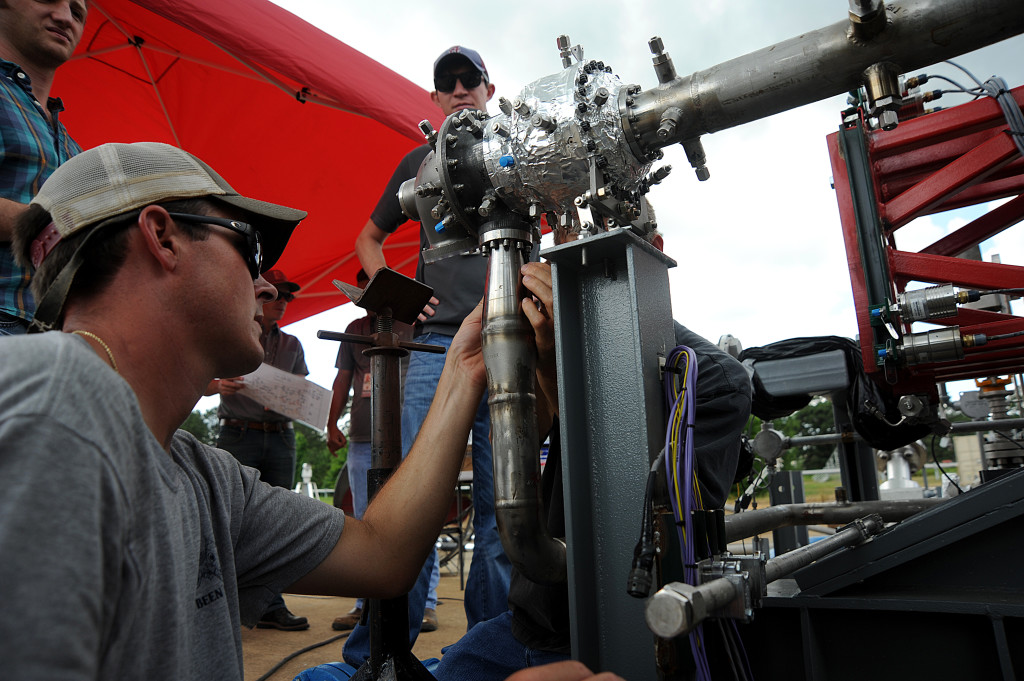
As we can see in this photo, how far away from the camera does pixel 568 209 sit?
4.55 feet

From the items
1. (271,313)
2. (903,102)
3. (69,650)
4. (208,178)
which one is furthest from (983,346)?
(271,313)

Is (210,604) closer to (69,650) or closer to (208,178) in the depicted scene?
(69,650)

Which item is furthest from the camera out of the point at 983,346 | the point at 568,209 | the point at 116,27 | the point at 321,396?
the point at 116,27

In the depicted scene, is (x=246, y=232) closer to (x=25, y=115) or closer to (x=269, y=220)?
(x=269, y=220)

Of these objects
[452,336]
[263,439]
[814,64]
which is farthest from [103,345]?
[263,439]

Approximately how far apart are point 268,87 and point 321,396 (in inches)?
101

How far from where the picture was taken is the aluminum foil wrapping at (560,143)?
1.25 meters

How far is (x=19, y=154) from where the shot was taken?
162 centimetres

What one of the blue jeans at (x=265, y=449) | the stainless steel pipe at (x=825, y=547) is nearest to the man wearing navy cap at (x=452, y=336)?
the stainless steel pipe at (x=825, y=547)

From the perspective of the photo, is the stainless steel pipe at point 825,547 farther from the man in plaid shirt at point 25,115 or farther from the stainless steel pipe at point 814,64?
the man in plaid shirt at point 25,115

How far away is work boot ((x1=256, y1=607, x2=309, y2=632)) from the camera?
3605 millimetres

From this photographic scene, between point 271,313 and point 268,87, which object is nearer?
point 271,313

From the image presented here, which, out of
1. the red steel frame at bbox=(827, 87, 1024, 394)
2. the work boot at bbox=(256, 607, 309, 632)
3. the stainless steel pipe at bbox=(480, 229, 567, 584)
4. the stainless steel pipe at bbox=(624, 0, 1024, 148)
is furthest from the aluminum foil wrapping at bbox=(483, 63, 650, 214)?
the work boot at bbox=(256, 607, 309, 632)

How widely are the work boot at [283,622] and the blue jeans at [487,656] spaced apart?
2.25 meters
